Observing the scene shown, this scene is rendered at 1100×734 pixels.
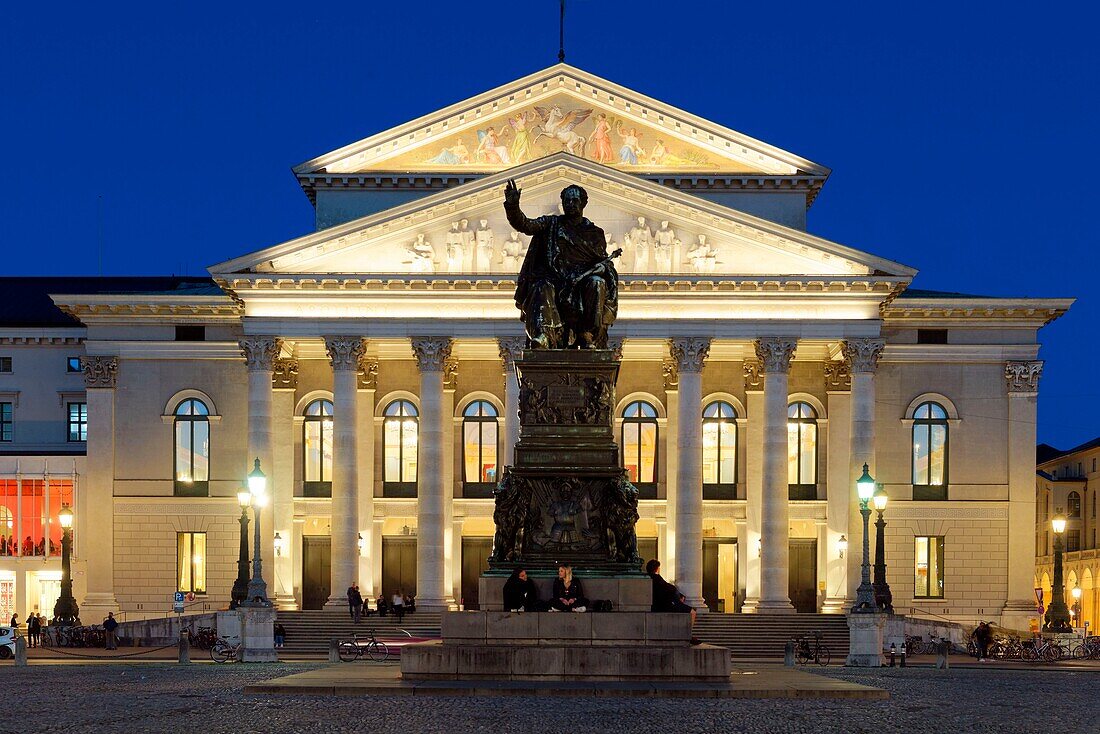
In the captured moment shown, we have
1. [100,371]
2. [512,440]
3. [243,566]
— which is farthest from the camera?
[100,371]

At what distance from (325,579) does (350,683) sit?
156 ft

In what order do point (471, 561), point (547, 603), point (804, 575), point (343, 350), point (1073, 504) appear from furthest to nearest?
point (1073, 504)
point (471, 561)
point (804, 575)
point (343, 350)
point (547, 603)

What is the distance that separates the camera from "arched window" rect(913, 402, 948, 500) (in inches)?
2798

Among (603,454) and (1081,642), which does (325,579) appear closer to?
(1081,642)

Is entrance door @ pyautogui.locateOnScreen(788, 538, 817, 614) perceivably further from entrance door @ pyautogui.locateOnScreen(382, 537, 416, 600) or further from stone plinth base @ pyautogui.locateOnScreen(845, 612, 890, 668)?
stone plinth base @ pyautogui.locateOnScreen(845, 612, 890, 668)

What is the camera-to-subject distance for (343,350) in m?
65.3

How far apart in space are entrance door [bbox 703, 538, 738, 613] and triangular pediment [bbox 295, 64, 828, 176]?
53.5 ft

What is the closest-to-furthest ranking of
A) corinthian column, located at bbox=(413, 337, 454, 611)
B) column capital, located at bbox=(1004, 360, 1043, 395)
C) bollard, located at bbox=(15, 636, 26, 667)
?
bollard, located at bbox=(15, 636, 26, 667)
corinthian column, located at bbox=(413, 337, 454, 611)
column capital, located at bbox=(1004, 360, 1043, 395)

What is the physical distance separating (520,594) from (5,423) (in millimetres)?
60025

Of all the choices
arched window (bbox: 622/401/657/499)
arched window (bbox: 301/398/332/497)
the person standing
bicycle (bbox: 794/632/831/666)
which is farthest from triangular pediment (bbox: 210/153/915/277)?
bicycle (bbox: 794/632/831/666)

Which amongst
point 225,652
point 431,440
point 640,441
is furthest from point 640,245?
point 225,652

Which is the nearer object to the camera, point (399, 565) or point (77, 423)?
point (399, 565)

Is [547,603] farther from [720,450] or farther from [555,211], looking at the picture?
[720,450]

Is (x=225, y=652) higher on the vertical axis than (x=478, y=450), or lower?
lower
